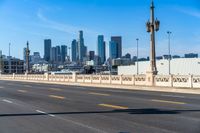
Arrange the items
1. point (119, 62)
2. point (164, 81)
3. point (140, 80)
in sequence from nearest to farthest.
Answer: point (164, 81) → point (140, 80) → point (119, 62)

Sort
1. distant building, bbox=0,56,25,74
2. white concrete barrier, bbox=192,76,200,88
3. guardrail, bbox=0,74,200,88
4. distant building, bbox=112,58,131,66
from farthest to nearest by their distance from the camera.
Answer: distant building, bbox=0,56,25,74 → distant building, bbox=112,58,131,66 → guardrail, bbox=0,74,200,88 → white concrete barrier, bbox=192,76,200,88

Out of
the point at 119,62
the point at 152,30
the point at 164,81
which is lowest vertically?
the point at 164,81


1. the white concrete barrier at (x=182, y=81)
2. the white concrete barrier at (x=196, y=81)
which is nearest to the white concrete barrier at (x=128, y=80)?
the white concrete barrier at (x=182, y=81)

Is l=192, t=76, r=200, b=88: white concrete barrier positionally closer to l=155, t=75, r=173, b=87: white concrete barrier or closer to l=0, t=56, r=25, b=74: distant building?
l=155, t=75, r=173, b=87: white concrete barrier

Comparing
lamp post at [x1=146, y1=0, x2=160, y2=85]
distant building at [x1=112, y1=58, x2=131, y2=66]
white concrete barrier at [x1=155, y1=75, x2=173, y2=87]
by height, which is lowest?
white concrete barrier at [x1=155, y1=75, x2=173, y2=87]

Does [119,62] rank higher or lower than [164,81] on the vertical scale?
higher

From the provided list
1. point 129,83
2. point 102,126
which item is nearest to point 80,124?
point 102,126

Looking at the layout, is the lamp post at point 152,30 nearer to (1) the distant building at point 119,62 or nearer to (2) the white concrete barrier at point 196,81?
(2) the white concrete barrier at point 196,81

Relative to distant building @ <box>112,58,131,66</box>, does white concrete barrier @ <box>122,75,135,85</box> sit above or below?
below

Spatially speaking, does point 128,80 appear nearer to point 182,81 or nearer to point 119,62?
point 182,81

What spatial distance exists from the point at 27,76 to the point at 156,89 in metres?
46.9

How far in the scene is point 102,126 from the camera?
38.8ft

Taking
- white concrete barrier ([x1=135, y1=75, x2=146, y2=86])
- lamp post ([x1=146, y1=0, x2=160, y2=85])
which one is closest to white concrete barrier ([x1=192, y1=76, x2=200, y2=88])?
lamp post ([x1=146, y1=0, x2=160, y2=85])

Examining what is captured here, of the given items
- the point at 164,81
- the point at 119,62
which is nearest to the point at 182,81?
the point at 164,81
